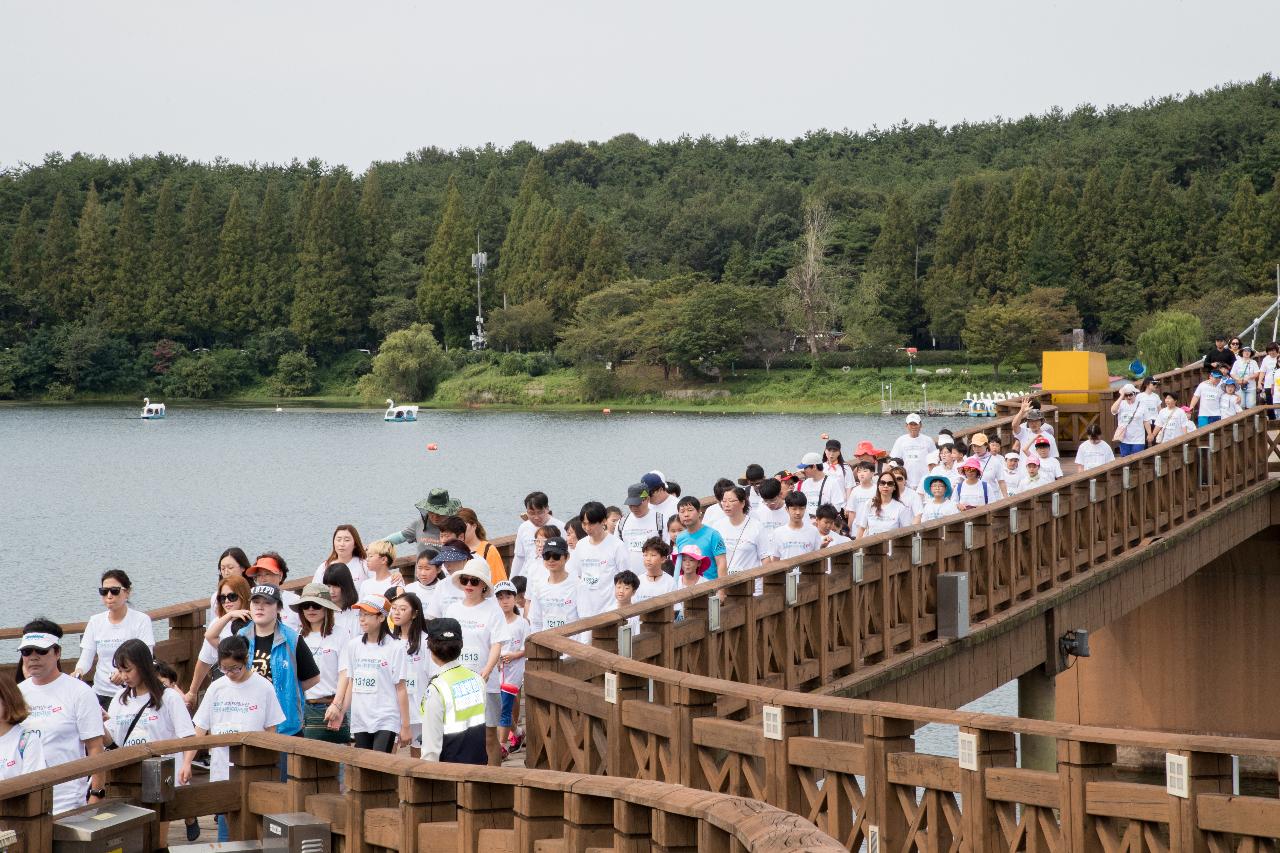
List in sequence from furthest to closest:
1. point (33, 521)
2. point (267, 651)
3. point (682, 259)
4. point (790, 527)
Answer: point (682, 259) < point (33, 521) < point (790, 527) < point (267, 651)

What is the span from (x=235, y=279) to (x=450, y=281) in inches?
601

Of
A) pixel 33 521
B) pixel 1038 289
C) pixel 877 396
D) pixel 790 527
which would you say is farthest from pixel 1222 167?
pixel 790 527

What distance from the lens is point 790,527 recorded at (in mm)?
11305

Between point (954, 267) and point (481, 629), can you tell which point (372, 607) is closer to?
point (481, 629)

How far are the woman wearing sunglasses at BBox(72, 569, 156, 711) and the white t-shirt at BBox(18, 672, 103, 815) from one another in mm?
1118

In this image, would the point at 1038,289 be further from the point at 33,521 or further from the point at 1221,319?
the point at 33,521

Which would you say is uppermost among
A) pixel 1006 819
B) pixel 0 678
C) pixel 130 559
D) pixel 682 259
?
pixel 682 259

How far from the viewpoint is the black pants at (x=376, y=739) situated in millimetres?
8258

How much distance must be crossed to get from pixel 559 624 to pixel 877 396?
85825mm

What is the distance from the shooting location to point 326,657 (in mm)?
8664

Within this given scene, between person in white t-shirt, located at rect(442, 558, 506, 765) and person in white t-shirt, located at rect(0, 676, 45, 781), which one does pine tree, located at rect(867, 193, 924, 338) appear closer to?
person in white t-shirt, located at rect(442, 558, 506, 765)

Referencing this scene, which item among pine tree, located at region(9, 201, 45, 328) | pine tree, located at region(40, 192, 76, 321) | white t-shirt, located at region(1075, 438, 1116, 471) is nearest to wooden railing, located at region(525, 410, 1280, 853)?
white t-shirt, located at region(1075, 438, 1116, 471)

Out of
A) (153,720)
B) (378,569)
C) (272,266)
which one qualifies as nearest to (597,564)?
(378,569)

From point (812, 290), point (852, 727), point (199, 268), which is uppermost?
point (199, 268)
